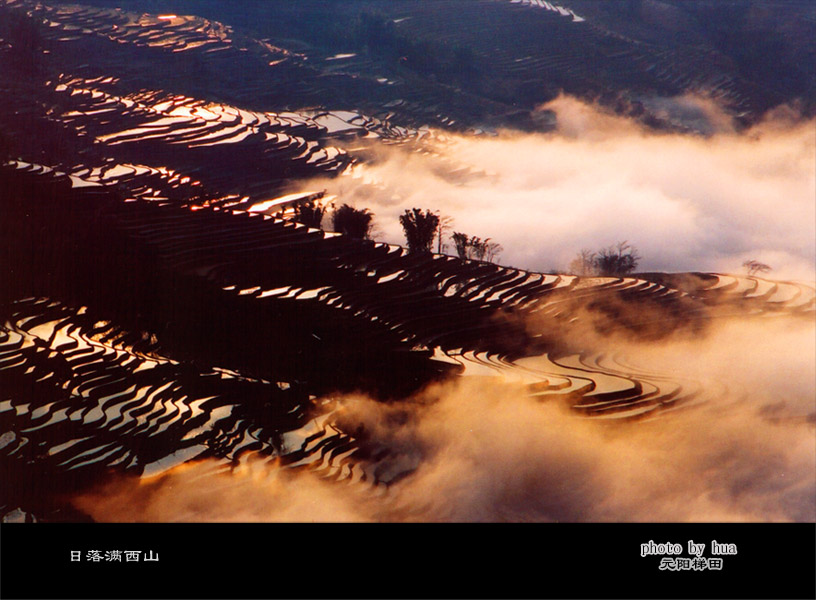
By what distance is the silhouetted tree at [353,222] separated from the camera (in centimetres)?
1252

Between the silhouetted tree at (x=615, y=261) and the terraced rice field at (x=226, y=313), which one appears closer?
the terraced rice field at (x=226, y=313)

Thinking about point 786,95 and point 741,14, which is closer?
point 786,95

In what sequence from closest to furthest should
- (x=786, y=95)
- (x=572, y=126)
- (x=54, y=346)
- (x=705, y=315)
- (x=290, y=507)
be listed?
(x=290, y=507) < (x=54, y=346) < (x=705, y=315) < (x=572, y=126) < (x=786, y=95)

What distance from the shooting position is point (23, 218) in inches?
399

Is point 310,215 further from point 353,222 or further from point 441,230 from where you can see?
point 441,230

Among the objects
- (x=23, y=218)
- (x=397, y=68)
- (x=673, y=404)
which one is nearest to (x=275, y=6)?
(x=397, y=68)

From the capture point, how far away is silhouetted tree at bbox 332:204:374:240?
12.5 meters

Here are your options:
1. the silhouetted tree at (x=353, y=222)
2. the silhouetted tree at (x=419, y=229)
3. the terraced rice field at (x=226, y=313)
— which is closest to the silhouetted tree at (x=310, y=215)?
the silhouetted tree at (x=353, y=222)

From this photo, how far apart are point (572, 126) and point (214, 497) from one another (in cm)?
1887

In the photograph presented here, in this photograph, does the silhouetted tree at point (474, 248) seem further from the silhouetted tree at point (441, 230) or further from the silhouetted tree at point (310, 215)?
the silhouetted tree at point (310, 215)

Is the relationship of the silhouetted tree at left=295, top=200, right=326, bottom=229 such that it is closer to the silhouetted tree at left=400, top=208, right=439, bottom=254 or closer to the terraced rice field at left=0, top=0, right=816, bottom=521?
the terraced rice field at left=0, top=0, right=816, bottom=521

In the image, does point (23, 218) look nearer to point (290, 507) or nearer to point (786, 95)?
point (290, 507)

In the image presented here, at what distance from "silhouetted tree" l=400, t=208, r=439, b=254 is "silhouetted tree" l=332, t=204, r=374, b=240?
24.5 inches

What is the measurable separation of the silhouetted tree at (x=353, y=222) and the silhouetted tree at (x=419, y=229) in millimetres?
621
